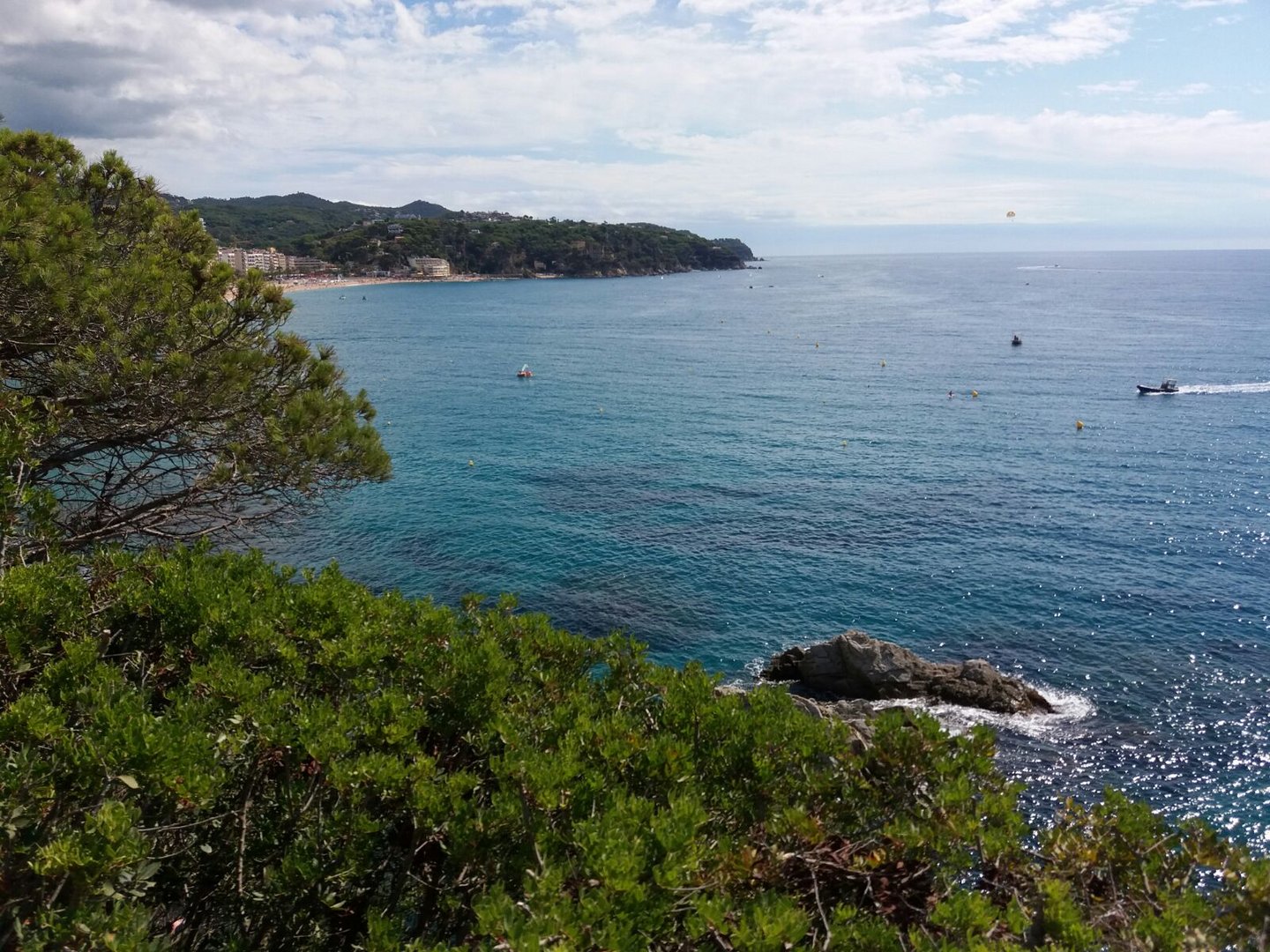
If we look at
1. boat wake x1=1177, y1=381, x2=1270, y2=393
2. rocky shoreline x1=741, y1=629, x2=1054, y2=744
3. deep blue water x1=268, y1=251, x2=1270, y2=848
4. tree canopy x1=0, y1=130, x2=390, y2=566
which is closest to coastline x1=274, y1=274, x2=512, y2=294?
deep blue water x1=268, y1=251, x2=1270, y2=848

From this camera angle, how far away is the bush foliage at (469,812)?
5.25m

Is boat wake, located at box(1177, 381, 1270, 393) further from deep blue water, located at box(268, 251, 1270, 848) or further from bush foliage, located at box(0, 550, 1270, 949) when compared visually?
bush foliage, located at box(0, 550, 1270, 949)

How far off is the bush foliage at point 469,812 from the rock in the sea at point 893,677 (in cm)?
1881

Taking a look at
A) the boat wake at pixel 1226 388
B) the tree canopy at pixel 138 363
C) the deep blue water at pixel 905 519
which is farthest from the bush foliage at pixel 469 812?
the boat wake at pixel 1226 388

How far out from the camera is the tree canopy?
11469mm

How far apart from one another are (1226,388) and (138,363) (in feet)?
248

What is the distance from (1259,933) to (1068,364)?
80.3 m

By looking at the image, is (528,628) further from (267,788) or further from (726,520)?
(726,520)

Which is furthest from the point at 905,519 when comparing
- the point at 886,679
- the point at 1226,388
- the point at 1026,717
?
the point at 1226,388

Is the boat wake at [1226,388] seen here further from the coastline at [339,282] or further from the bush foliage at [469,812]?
the coastline at [339,282]

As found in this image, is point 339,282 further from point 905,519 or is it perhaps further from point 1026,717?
point 1026,717

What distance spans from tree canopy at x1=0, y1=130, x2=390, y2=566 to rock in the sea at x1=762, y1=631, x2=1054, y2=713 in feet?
55.2

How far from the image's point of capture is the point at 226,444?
13023 millimetres

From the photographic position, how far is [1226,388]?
64.6 metres
